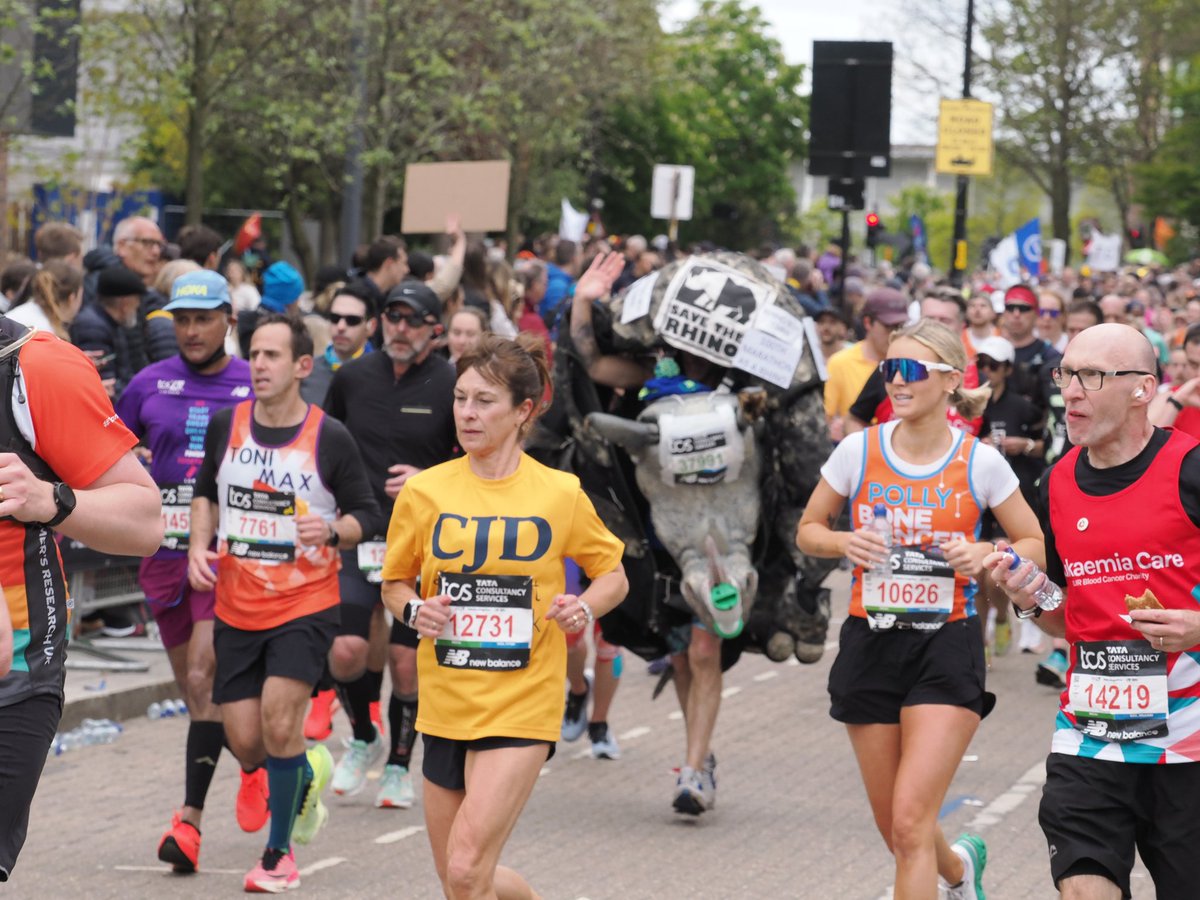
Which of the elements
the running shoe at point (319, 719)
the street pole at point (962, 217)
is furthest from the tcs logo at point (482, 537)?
the street pole at point (962, 217)

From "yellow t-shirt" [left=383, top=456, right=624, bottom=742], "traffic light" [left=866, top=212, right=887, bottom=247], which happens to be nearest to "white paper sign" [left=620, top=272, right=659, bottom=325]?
"yellow t-shirt" [left=383, top=456, right=624, bottom=742]

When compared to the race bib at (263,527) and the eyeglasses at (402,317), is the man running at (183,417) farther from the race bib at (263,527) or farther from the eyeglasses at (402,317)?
the eyeglasses at (402,317)

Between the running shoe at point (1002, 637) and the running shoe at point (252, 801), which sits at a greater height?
the running shoe at point (252, 801)

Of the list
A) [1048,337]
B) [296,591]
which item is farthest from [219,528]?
[1048,337]

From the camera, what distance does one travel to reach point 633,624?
8.84m

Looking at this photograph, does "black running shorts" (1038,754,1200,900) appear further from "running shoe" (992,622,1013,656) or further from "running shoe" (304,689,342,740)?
"running shoe" (992,622,1013,656)

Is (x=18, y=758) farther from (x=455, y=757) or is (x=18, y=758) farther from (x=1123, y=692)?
(x=1123, y=692)

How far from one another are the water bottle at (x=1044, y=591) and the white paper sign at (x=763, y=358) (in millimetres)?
3160

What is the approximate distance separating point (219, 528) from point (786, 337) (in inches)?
95.6

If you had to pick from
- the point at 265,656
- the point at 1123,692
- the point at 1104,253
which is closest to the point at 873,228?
the point at 1104,253

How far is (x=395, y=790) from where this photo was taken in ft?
28.5

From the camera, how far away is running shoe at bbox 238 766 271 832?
7.63 metres

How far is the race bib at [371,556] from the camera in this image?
8.62m

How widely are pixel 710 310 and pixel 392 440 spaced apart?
4.69 feet
